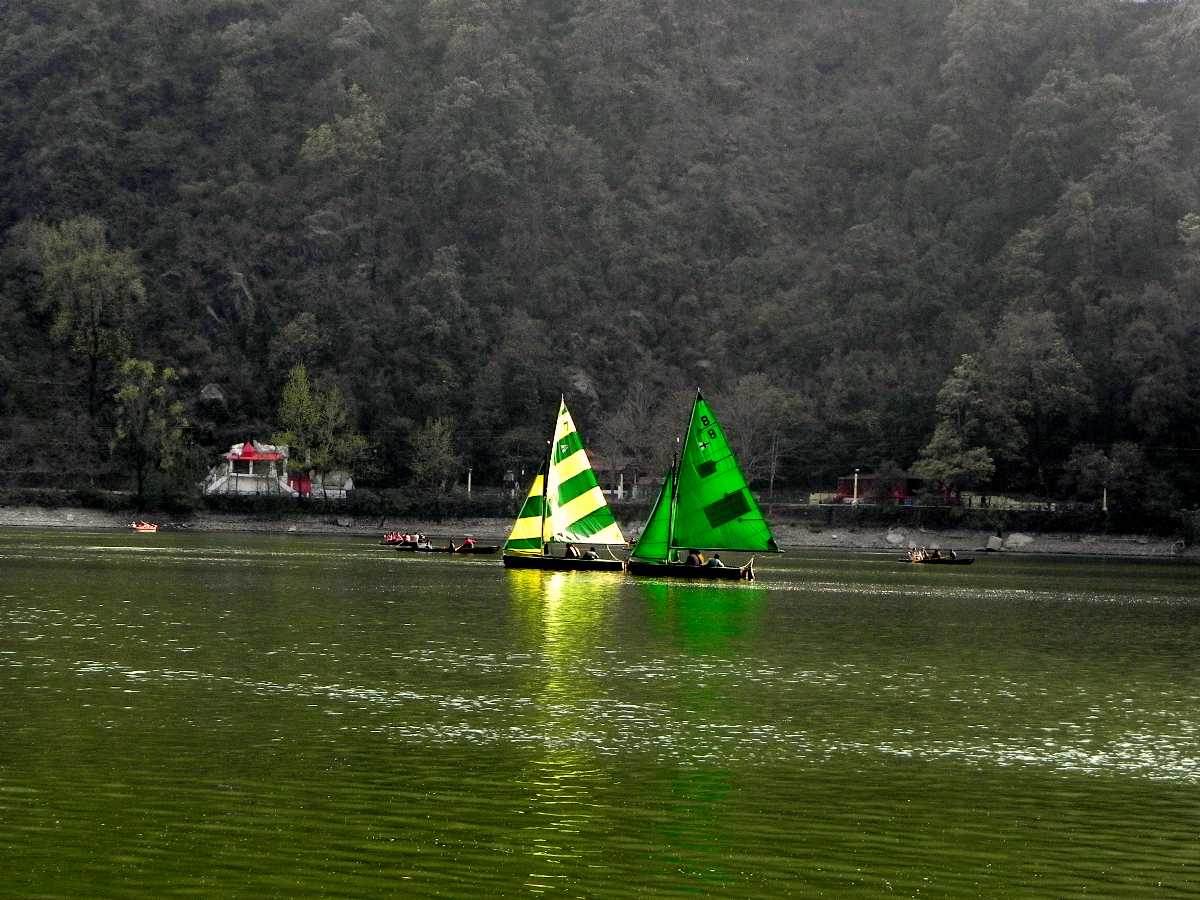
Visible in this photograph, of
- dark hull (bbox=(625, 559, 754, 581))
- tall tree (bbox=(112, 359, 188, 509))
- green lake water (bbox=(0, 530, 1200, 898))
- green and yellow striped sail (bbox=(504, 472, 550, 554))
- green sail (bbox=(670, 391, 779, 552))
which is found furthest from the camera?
tall tree (bbox=(112, 359, 188, 509))

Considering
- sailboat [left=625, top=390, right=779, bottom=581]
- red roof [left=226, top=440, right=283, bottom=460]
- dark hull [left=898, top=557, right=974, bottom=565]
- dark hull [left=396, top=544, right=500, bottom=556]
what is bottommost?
dark hull [left=898, top=557, right=974, bottom=565]

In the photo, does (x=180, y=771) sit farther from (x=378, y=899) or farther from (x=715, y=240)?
(x=715, y=240)

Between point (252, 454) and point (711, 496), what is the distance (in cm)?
7158

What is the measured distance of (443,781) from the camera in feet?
74.7

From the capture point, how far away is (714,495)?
6506cm

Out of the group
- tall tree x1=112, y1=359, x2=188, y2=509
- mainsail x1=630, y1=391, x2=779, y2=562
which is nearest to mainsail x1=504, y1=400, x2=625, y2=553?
mainsail x1=630, y1=391, x2=779, y2=562

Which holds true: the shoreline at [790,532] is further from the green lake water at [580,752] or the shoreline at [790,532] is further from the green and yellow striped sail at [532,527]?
the green lake water at [580,752]

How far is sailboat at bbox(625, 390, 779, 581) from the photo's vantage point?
64.6m

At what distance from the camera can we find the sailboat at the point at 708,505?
64.6 m

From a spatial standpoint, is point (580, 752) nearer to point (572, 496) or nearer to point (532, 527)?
point (572, 496)

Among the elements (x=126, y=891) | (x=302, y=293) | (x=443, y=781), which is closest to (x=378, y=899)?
(x=126, y=891)

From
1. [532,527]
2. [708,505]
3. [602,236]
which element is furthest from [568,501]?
[602,236]

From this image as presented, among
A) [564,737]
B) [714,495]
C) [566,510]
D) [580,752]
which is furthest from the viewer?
[566,510]

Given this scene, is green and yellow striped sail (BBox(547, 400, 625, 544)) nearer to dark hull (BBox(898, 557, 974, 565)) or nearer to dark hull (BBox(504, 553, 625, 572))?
dark hull (BBox(504, 553, 625, 572))
